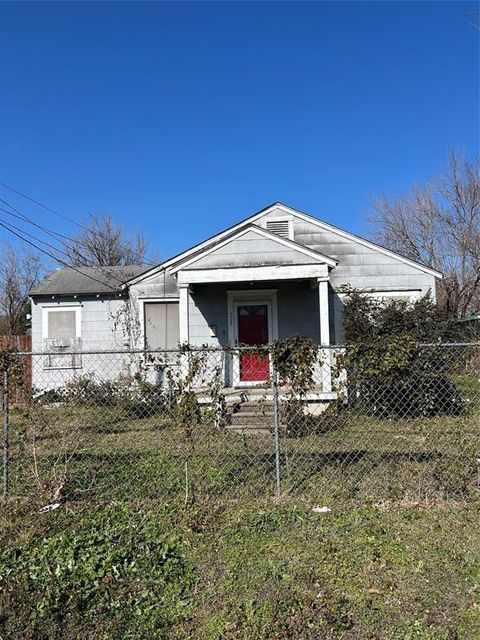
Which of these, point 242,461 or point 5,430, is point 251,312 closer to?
point 242,461

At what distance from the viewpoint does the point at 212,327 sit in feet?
38.1

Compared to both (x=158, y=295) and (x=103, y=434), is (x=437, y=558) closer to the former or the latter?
(x=103, y=434)

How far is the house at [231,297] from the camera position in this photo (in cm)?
1064

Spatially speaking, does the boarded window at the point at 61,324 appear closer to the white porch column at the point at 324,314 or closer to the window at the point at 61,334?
Result: the window at the point at 61,334

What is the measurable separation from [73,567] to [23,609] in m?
0.44

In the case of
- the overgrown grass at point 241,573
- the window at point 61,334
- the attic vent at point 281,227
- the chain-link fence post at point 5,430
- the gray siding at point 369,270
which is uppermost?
the attic vent at point 281,227

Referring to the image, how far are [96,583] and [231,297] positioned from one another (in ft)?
29.2

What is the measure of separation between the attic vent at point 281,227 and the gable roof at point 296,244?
0.90 feet

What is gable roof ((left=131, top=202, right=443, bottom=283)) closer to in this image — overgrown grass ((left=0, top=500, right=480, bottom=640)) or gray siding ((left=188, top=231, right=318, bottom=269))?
gray siding ((left=188, top=231, right=318, bottom=269))

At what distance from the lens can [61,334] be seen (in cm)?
1216

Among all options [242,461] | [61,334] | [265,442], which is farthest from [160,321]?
[242,461]

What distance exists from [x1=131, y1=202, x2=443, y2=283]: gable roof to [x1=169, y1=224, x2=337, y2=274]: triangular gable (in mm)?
209

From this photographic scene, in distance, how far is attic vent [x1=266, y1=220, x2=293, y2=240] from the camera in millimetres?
12194

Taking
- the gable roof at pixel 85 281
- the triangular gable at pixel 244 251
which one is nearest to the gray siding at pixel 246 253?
the triangular gable at pixel 244 251
